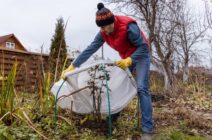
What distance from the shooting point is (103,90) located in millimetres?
4008

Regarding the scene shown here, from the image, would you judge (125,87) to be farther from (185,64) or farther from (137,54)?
(185,64)

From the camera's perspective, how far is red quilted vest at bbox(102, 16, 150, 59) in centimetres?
372

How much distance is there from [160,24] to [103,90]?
923 centimetres

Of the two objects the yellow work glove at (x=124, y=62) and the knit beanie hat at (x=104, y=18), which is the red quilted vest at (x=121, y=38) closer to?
the knit beanie hat at (x=104, y=18)

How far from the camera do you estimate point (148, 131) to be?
11.8 feet

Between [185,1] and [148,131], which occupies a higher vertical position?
[185,1]

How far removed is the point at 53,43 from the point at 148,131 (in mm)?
12452

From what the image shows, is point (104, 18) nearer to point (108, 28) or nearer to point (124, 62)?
point (108, 28)

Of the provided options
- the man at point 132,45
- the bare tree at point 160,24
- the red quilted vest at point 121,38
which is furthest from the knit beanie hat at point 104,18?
the bare tree at point 160,24

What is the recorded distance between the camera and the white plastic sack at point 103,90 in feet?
12.9

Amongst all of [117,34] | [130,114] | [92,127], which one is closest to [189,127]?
[130,114]

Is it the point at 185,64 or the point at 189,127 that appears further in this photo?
the point at 185,64

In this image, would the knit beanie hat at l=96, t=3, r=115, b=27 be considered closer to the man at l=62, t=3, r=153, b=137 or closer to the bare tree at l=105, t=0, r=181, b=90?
the man at l=62, t=3, r=153, b=137

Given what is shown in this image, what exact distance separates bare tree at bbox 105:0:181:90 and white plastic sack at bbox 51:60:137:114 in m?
6.23
